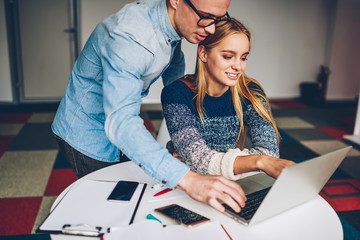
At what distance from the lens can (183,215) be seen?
2.76ft

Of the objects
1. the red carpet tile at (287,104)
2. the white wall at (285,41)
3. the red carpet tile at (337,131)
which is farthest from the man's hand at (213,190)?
the white wall at (285,41)

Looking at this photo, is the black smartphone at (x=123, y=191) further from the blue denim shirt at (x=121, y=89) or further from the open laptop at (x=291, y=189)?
the open laptop at (x=291, y=189)

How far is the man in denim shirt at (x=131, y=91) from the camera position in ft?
2.77

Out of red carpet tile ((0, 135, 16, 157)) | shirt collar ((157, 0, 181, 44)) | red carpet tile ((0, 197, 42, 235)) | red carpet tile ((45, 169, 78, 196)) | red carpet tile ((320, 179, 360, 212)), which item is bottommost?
red carpet tile ((0, 135, 16, 157))

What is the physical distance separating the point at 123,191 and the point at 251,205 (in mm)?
380

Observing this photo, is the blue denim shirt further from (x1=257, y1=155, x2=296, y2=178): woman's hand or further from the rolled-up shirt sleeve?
(x1=257, y1=155, x2=296, y2=178): woman's hand

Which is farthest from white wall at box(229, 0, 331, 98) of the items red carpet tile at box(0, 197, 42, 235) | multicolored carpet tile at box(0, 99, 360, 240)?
red carpet tile at box(0, 197, 42, 235)

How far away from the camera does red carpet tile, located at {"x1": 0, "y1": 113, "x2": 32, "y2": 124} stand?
396cm

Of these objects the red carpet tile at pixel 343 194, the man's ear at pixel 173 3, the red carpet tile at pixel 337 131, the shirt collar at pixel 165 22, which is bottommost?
the red carpet tile at pixel 337 131

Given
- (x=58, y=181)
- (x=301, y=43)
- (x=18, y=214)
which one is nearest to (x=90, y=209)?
(x=18, y=214)

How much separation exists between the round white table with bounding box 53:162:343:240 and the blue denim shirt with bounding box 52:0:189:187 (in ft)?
0.39

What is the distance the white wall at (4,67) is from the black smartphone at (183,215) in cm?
455

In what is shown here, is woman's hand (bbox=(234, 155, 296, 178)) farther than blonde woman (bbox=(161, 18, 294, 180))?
No

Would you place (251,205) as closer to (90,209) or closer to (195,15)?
(90,209)
